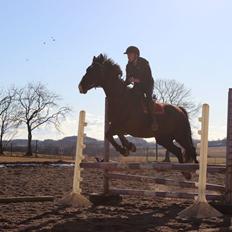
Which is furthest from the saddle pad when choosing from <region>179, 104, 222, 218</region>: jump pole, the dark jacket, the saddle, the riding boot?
<region>179, 104, 222, 218</region>: jump pole

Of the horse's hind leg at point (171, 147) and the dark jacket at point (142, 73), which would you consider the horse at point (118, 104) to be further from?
the horse's hind leg at point (171, 147)

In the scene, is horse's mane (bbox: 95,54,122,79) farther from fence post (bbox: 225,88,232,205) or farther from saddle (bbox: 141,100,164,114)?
fence post (bbox: 225,88,232,205)

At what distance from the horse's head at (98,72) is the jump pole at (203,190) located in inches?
93.6

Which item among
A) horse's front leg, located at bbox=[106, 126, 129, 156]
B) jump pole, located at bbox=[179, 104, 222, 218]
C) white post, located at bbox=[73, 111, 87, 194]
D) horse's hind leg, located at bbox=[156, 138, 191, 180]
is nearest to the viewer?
jump pole, located at bbox=[179, 104, 222, 218]

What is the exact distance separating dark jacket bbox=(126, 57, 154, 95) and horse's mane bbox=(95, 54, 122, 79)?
214 mm

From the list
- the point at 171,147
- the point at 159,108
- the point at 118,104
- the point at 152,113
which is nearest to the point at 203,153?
the point at 152,113

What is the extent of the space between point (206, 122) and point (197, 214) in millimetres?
1358

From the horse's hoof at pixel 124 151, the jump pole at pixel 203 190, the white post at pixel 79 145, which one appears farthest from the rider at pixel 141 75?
the jump pole at pixel 203 190

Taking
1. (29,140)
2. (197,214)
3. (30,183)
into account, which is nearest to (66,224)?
(197,214)

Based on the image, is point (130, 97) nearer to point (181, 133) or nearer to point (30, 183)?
point (181, 133)

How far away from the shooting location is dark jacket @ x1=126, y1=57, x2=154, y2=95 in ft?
29.5

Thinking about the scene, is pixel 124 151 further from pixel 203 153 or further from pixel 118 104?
pixel 203 153

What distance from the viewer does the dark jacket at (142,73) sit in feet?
29.5

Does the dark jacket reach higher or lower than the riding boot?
higher
